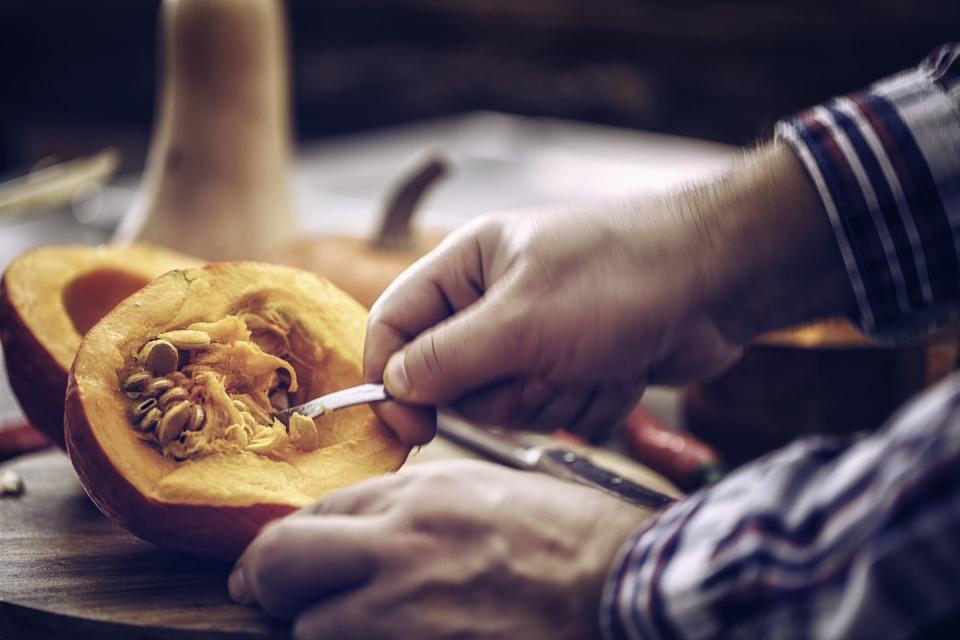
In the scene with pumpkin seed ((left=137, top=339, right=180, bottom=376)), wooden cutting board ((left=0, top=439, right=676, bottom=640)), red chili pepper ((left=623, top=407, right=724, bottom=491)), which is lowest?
red chili pepper ((left=623, top=407, right=724, bottom=491))

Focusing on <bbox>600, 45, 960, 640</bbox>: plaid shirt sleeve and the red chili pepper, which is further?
the red chili pepper

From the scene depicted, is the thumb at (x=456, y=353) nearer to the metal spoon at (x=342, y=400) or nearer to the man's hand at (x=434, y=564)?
the metal spoon at (x=342, y=400)

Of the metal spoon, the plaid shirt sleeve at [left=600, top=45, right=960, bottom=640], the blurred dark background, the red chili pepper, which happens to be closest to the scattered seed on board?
the metal spoon

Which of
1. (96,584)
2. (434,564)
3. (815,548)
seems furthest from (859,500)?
(96,584)

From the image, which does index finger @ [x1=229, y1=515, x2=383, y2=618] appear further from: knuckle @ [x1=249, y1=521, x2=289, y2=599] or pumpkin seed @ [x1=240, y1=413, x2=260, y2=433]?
pumpkin seed @ [x1=240, y1=413, x2=260, y2=433]

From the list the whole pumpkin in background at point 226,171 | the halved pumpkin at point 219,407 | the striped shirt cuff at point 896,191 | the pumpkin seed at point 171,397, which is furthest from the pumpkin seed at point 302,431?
the whole pumpkin in background at point 226,171

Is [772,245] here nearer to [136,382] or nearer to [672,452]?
[672,452]

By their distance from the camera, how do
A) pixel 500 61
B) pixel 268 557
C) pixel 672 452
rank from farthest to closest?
1. pixel 500 61
2. pixel 672 452
3. pixel 268 557
